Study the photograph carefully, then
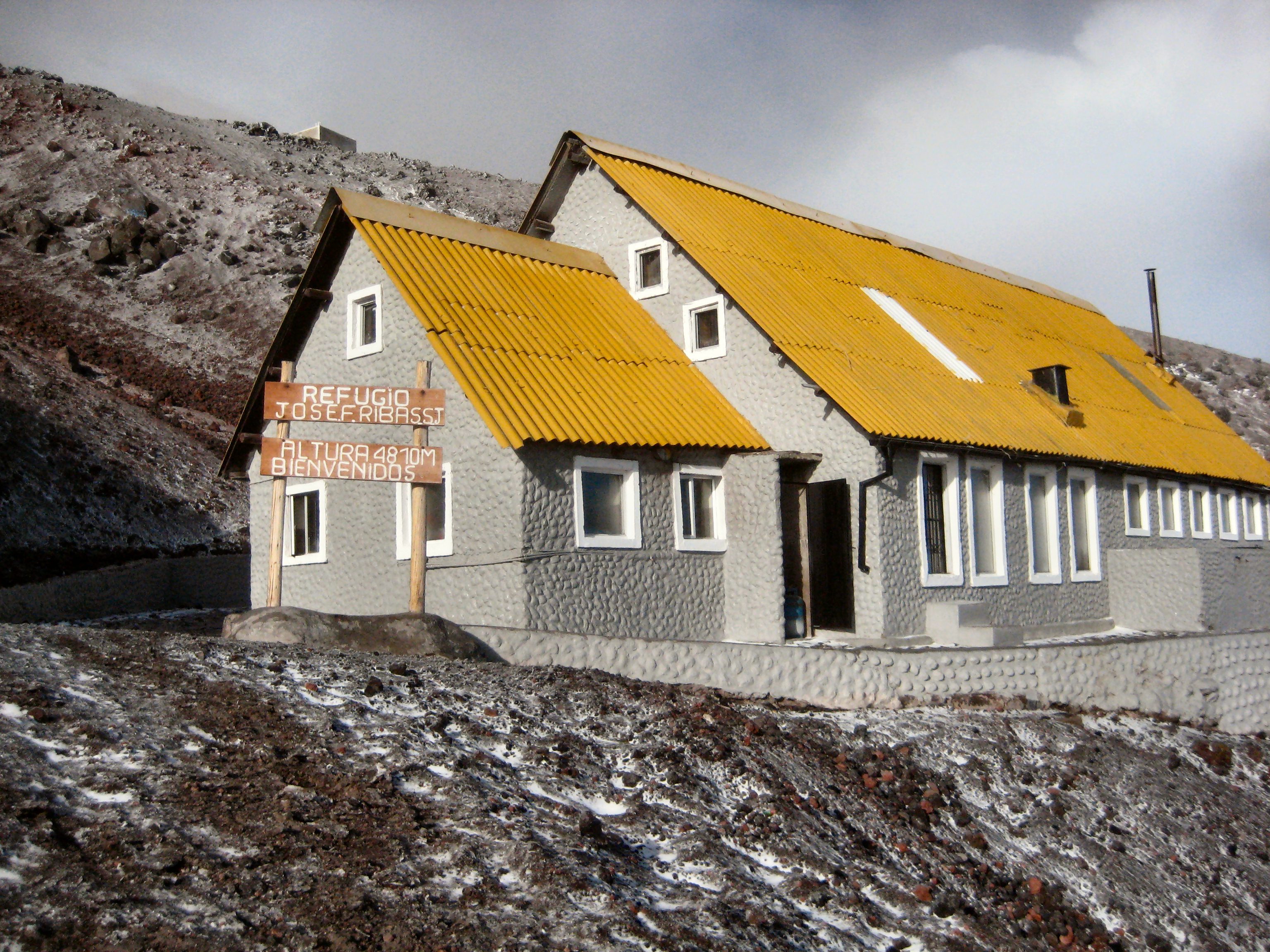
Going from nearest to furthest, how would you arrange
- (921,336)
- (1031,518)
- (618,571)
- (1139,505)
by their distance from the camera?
→ 1. (618,571)
2. (1031,518)
3. (921,336)
4. (1139,505)

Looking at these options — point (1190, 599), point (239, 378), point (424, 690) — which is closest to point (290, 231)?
point (239, 378)

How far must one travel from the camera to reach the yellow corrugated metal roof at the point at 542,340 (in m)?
14.6

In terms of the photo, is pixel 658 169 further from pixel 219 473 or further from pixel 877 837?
pixel 877 837

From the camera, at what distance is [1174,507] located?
24188 mm

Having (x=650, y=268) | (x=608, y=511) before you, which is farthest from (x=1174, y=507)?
(x=608, y=511)

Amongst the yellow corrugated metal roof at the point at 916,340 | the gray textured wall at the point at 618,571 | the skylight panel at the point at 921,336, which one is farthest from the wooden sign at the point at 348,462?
the skylight panel at the point at 921,336

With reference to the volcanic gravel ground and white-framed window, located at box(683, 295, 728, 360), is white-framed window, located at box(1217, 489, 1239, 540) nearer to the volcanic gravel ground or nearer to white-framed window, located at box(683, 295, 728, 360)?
white-framed window, located at box(683, 295, 728, 360)

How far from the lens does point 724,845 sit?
25.8ft

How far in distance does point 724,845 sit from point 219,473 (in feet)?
45.3

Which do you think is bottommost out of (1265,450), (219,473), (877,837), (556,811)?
(877,837)

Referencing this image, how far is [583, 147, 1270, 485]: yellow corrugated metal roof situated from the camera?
17.6 metres

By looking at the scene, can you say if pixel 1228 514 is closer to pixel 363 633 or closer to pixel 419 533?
pixel 419 533

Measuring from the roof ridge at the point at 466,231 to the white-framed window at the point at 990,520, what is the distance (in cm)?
717

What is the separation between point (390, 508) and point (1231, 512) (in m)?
20.9
